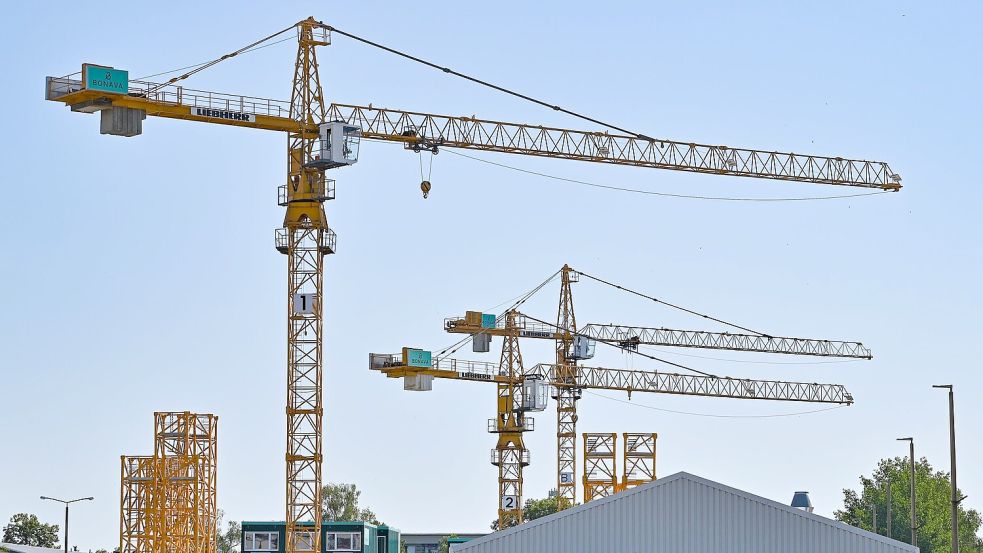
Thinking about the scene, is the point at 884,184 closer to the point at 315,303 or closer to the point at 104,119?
the point at 315,303

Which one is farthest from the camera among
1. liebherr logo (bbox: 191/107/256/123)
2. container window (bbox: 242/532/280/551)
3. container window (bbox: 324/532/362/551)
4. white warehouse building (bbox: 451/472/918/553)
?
container window (bbox: 242/532/280/551)

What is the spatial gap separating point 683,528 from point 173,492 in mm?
75160

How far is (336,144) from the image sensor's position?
354 feet

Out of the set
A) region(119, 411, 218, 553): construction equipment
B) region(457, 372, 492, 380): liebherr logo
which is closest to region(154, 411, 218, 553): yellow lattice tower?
region(119, 411, 218, 553): construction equipment

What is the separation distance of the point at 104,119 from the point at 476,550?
146 ft

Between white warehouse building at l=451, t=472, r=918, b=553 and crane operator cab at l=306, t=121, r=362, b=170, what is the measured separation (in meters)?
46.3

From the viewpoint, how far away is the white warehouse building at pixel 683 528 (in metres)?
65.8

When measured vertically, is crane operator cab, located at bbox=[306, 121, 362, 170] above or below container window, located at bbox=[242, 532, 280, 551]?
above

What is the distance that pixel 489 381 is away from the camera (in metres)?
175

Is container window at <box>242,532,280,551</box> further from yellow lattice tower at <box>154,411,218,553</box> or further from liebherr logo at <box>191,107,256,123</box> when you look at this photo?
liebherr logo at <box>191,107,256,123</box>

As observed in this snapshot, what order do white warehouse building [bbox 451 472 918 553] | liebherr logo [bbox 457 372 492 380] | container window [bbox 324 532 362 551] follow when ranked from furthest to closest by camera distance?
liebherr logo [bbox 457 372 492 380], container window [bbox 324 532 362 551], white warehouse building [bbox 451 472 918 553]

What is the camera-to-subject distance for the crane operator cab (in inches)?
4250

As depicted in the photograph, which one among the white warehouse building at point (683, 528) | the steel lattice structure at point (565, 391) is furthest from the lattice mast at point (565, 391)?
the white warehouse building at point (683, 528)

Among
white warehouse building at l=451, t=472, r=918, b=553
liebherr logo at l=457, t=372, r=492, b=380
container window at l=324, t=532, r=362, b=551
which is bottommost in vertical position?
white warehouse building at l=451, t=472, r=918, b=553
